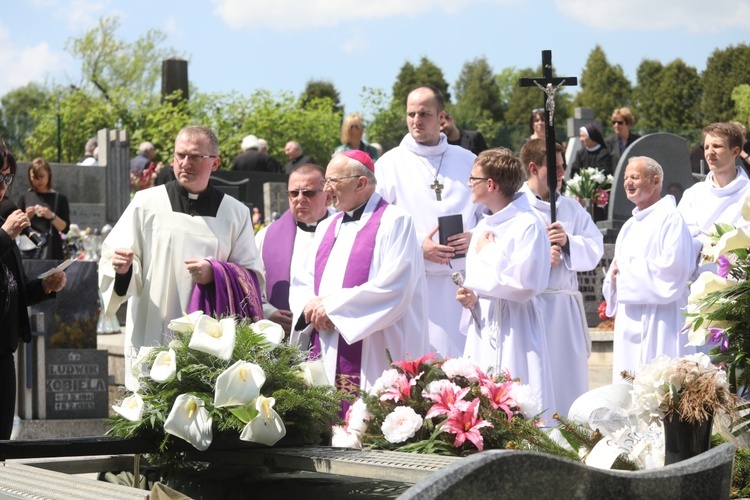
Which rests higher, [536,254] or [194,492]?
[536,254]

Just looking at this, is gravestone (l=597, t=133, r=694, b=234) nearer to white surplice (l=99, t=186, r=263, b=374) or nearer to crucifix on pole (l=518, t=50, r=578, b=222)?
crucifix on pole (l=518, t=50, r=578, b=222)

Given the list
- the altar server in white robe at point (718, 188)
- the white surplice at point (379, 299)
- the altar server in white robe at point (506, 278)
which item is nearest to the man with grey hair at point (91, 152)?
the altar server in white robe at point (718, 188)

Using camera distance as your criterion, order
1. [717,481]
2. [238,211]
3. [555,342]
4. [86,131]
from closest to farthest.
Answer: [717,481], [238,211], [555,342], [86,131]

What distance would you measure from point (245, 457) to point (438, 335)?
461cm

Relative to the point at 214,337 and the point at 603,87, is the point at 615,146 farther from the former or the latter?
the point at 603,87

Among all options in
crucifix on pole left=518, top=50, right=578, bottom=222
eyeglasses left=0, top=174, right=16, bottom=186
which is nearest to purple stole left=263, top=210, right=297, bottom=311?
crucifix on pole left=518, top=50, right=578, bottom=222

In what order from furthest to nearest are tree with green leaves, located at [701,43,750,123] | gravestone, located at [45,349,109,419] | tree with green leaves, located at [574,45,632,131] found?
tree with green leaves, located at [574,45,632,131]
tree with green leaves, located at [701,43,750,123]
gravestone, located at [45,349,109,419]

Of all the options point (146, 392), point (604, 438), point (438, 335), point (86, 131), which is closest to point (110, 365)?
Answer: point (438, 335)

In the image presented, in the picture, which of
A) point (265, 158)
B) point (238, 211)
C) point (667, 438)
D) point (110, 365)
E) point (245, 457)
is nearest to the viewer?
point (667, 438)

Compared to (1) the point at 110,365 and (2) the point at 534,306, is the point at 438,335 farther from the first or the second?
(1) the point at 110,365

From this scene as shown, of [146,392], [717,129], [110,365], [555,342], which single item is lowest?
[110,365]

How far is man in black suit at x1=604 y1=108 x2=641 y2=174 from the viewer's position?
16.6m

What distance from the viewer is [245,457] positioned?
3.71 metres

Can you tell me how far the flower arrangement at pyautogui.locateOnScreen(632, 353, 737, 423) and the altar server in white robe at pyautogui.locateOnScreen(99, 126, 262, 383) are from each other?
160 inches
